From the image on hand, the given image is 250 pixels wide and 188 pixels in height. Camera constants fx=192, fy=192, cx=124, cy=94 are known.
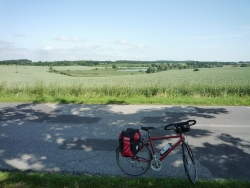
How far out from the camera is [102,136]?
6.28m

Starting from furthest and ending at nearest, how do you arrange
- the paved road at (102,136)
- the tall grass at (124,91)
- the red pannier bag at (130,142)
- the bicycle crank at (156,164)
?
the tall grass at (124,91) < the paved road at (102,136) < the bicycle crank at (156,164) < the red pannier bag at (130,142)

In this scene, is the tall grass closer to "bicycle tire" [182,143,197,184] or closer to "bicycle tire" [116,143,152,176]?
"bicycle tire" [116,143,152,176]

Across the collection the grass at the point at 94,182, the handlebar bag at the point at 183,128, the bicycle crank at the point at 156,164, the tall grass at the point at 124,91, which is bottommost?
the grass at the point at 94,182

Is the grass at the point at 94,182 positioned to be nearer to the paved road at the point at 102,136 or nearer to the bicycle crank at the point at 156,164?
the bicycle crank at the point at 156,164

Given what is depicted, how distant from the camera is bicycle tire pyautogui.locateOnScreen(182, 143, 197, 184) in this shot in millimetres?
3787

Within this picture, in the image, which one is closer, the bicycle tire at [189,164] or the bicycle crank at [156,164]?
the bicycle tire at [189,164]

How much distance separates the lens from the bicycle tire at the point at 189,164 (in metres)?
3.79

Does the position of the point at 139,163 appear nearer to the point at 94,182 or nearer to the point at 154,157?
the point at 154,157

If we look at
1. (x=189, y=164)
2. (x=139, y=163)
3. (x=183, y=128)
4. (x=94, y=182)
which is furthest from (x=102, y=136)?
(x=183, y=128)

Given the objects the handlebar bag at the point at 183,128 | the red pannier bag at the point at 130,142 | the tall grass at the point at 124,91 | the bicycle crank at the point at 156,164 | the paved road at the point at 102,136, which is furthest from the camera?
the tall grass at the point at 124,91


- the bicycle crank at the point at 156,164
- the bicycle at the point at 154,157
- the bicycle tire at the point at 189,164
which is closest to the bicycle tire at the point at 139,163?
the bicycle at the point at 154,157

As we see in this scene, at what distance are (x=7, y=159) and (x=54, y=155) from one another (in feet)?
3.70

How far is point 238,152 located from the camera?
5.12 meters

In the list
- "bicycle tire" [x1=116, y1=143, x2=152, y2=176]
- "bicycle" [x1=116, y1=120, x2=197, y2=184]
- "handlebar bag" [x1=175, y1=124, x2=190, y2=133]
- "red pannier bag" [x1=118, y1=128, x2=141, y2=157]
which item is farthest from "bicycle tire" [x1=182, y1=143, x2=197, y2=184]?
"red pannier bag" [x1=118, y1=128, x2=141, y2=157]
